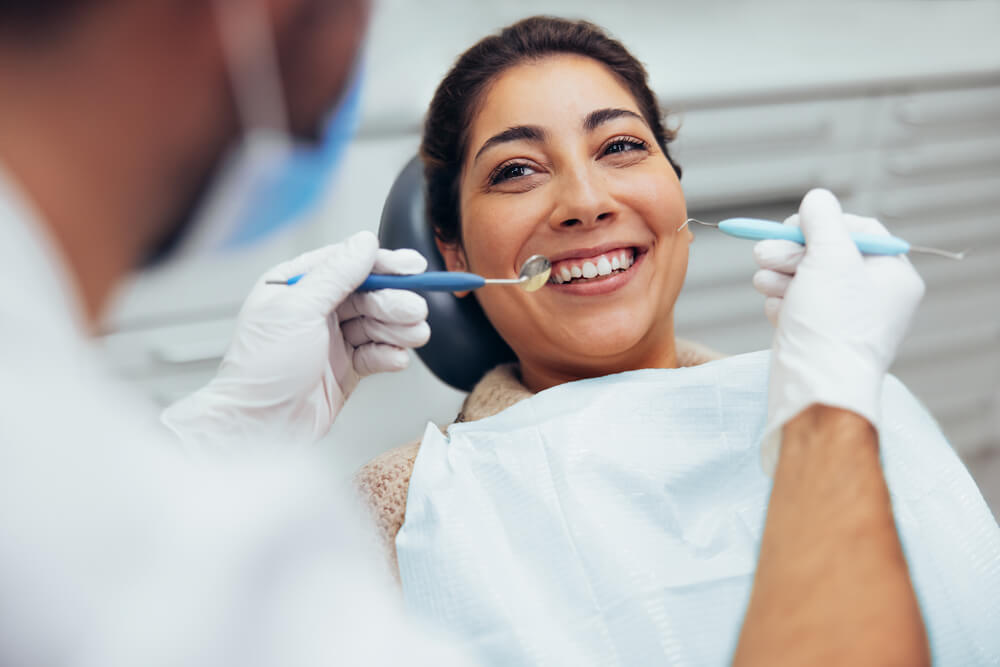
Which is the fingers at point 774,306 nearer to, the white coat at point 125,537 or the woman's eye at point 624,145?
the woman's eye at point 624,145

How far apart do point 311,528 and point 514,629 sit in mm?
471

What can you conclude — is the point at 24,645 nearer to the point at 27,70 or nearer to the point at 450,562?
the point at 27,70

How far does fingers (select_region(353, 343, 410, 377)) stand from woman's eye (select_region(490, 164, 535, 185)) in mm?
302

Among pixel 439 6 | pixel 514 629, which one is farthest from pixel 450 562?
pixel 439 6

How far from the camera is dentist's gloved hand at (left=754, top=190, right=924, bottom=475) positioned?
0.77m

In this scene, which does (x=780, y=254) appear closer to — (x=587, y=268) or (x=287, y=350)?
(x=587, y=268)

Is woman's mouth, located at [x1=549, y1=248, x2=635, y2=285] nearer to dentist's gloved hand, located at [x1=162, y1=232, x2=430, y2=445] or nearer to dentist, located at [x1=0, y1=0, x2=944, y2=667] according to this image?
dentist's gloved hand, located at [x1=162, y1=232, x2=430, y2=445]

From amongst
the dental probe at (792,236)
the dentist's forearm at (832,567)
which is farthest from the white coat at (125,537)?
the dental probe at (792,236)

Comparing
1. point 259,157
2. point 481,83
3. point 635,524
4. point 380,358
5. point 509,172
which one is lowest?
point 635,524

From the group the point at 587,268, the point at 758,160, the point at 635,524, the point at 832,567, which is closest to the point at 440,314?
the point at 587,268

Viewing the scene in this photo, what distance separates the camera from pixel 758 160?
6.15ft

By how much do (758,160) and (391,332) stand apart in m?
1.23

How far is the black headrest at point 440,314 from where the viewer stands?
4.22 ft

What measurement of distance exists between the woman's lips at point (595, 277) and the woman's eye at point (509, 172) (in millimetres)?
150
